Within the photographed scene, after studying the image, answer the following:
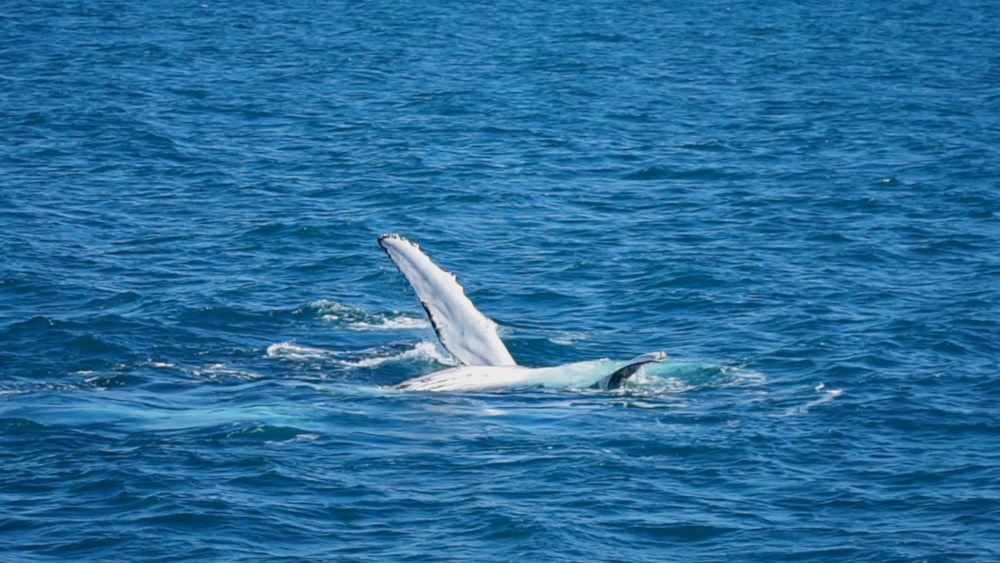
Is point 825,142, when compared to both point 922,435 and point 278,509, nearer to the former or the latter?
point 922,435

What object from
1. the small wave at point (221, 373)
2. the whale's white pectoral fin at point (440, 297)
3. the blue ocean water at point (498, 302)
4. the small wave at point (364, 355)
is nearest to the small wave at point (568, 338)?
the blue ocean water at point (498, 302)

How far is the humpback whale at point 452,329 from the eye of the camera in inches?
872

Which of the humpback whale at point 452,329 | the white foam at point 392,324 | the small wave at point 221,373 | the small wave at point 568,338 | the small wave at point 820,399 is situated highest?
the humpback whale at point 452,329

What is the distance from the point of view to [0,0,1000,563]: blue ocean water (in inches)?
687

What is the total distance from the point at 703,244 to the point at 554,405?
11.4 metres

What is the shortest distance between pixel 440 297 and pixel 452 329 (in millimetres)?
570

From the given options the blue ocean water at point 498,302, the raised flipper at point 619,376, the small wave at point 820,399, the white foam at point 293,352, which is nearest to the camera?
the blue ocean water at point 498,302

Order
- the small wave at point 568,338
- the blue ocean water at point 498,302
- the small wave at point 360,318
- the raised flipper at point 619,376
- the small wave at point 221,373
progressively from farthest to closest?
1. the small wave at point 360,318
2. the small wave at point 568,338
3. the small wave at point 221,373
4. the raised flipper at point 619,376
5. the blue ocean water at point 498,302

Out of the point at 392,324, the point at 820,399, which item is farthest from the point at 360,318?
the point at 820,399

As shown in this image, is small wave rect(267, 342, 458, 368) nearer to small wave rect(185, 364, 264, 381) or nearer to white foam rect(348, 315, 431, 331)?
small wave rect(185, 364, 264, 381)

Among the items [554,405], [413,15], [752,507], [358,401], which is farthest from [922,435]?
[413,15]

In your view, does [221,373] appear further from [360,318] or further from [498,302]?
[498,302]

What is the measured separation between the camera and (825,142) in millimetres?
42094

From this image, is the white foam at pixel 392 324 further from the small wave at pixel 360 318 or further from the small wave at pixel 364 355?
the small wave at pixel 364 355
